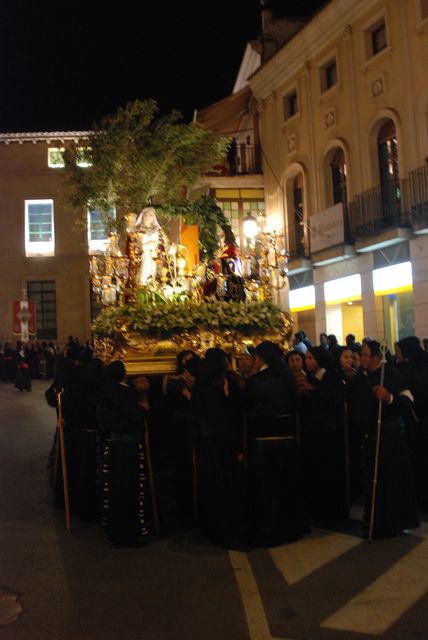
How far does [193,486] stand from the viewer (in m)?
7.38

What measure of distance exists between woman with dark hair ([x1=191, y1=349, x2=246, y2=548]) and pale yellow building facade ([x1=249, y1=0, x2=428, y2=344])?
40.6 ft

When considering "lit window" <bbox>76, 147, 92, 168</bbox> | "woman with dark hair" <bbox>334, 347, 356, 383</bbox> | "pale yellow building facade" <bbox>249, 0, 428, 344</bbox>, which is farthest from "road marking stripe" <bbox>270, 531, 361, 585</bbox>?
"lit window" <bbox>76, 147, 92, 168</bbox>

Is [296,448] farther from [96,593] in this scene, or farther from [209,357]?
[96,593]

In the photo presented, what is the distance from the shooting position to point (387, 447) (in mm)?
6441

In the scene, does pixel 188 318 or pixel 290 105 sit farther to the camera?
pixel 290 105

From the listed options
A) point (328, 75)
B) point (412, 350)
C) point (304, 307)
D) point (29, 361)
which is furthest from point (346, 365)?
point (29, 361)

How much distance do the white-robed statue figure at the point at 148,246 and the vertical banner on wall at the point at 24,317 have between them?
2209 centimetres

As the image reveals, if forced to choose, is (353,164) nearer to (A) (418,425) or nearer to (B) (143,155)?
(B) (143,155)

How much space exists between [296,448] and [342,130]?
55.3ft

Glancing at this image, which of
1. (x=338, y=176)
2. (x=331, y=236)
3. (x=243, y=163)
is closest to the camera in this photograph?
(x=331, y=236)

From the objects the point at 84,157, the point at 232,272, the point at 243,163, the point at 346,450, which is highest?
the point at 84,157

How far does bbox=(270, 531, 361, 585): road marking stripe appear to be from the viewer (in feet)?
18.4

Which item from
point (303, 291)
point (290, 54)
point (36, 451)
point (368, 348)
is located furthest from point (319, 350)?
point (290, 54)

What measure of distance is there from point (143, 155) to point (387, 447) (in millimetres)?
20306
